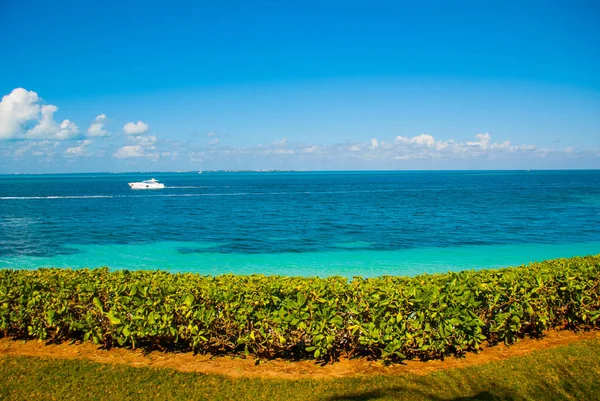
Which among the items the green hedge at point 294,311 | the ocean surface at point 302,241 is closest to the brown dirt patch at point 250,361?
the green hedge at point 294,311

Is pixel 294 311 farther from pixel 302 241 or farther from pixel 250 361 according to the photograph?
pixel 302 241

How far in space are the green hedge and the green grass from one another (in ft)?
2.15

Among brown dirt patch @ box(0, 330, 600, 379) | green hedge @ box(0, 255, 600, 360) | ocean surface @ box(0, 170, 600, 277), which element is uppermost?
green hedge @ box(0, 255, 600, 360)

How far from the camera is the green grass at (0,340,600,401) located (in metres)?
6.59

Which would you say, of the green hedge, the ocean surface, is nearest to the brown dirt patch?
the green hedge

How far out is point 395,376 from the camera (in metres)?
7.22

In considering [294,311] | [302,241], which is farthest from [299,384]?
[302,241]

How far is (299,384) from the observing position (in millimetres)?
6980

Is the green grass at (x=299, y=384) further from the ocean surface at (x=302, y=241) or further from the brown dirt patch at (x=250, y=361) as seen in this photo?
the ocean surface at (x=302, y=241)

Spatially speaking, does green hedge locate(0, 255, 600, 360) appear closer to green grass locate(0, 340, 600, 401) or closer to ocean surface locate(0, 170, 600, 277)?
green grass locate(0, 340, 600, 401)

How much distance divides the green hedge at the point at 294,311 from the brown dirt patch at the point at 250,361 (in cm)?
22

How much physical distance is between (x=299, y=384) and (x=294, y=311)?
4.13 ft

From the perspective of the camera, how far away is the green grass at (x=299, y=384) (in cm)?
659

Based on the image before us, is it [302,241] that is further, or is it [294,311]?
[302,241]
